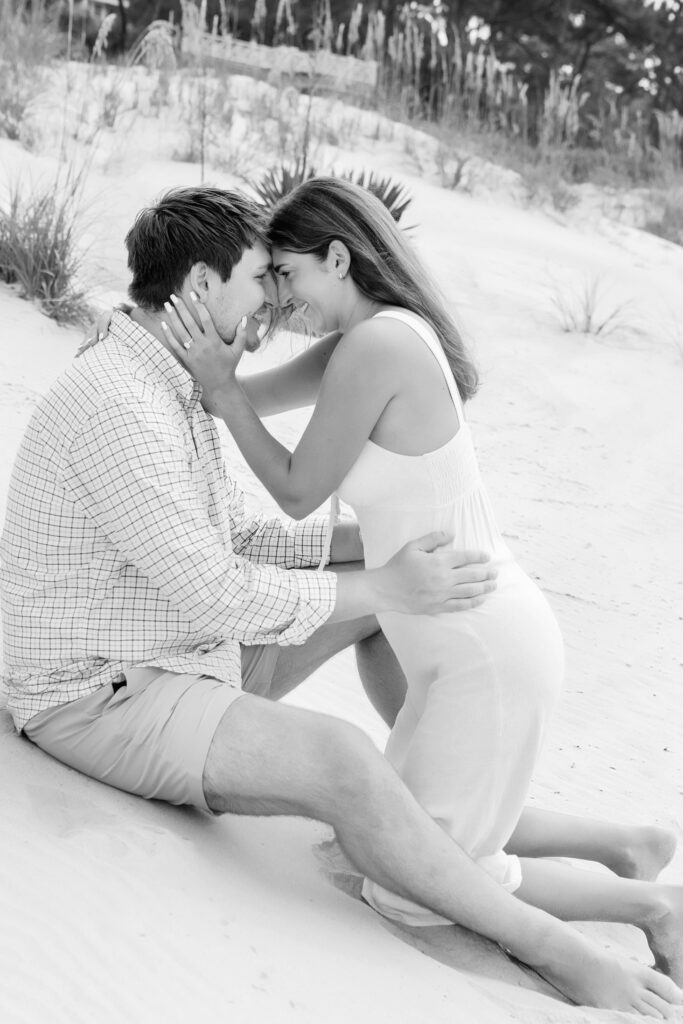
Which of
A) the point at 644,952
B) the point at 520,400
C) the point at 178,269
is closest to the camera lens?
the point at 178,269

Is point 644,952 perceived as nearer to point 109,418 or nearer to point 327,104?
point 109,418

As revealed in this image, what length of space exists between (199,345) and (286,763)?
0.97 metres

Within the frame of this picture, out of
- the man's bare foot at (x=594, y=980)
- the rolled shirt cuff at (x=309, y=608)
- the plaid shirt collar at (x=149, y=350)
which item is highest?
the plaid shirt collar at (x=149, y=350)

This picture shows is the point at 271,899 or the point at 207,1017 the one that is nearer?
the point at 207,1017

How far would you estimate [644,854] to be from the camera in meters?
3.32

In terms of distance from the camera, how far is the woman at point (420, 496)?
2.91m

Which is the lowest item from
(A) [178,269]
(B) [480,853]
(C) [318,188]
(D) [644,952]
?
(D) [644,952]

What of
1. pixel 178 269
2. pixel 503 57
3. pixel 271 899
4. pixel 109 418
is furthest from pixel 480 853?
pixel 503 57

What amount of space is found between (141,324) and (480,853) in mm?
1462

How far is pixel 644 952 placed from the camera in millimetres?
3318

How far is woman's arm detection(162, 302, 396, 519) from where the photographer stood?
2928 mm

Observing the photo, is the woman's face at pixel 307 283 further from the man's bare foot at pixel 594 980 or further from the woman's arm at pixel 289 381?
the man's bare foot at pixel 594 980

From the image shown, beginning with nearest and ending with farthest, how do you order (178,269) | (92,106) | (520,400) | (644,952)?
(178,269)
(644,952)
(520,400)
(92,106)

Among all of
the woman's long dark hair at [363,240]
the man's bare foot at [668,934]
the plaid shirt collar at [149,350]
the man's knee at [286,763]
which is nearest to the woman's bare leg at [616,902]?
the man's bare foot at [668,934]
